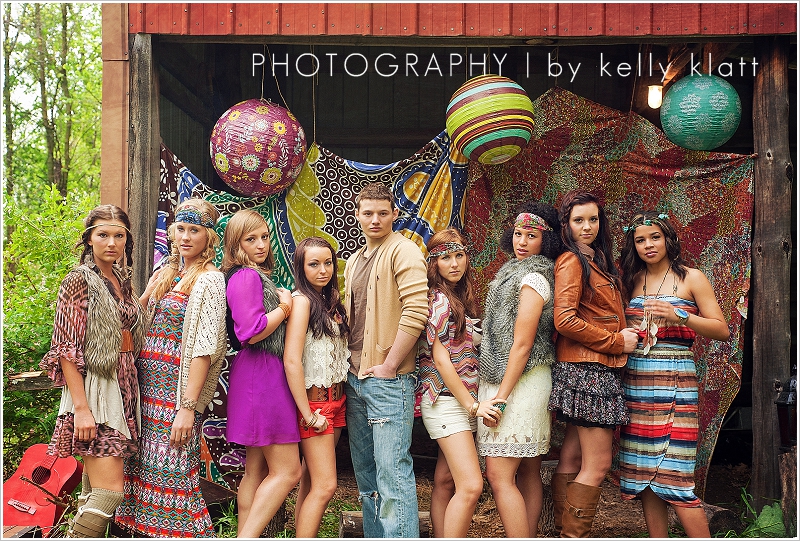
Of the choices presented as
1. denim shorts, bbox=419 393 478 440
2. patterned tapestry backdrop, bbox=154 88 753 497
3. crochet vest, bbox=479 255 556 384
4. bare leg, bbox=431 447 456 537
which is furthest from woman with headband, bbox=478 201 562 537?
patterned tapestry backdrop, bbox=154 88 753 497

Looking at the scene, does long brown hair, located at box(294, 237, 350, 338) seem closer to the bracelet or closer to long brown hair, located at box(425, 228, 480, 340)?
long brown hair, located at box(425, 228, 480, 340)

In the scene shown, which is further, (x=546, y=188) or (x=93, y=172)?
(x=93, y=172)

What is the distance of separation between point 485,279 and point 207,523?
2.54 meters

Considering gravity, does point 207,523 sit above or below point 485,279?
below

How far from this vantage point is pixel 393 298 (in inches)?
140

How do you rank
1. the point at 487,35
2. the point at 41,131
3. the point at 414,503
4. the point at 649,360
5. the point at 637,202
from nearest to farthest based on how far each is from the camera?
the point at 414,503 → the point at 649,360 → the point at 487,35 → the point at 637,202 → the point at 41,131

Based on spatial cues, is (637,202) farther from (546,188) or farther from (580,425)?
(580,425)

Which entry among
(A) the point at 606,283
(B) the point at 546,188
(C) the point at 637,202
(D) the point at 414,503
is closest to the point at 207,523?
(D) the point at 414,503

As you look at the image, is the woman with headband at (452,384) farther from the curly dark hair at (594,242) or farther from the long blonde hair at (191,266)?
the long blonde hair at (191,266)

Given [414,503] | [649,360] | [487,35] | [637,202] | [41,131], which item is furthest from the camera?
[41,131]

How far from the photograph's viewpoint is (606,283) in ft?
12.1

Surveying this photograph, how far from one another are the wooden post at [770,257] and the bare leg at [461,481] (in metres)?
2.32

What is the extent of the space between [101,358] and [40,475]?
129 centimetres

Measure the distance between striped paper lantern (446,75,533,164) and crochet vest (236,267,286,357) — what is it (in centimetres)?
181
